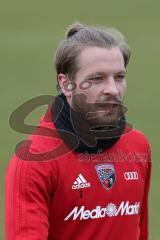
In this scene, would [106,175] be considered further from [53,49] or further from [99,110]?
[53,49]

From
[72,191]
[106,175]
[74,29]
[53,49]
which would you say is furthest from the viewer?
[53,49]

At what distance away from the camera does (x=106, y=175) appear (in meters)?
3.03

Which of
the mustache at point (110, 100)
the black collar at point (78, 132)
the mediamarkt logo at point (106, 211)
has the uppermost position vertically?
the mustache at point (110, 100)

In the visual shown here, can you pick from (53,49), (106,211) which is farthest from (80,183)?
(53,49)

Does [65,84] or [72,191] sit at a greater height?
[65,84]

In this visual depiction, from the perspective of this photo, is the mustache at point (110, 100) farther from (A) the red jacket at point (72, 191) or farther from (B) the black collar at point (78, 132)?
(A) the red jacket at point (72, 191)

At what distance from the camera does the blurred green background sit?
8.05m

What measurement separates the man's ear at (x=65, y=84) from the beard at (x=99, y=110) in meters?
0.04

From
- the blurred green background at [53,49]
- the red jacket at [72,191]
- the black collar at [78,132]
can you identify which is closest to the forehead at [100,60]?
the black collar at [78,132]

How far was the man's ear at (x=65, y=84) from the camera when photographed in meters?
3.07

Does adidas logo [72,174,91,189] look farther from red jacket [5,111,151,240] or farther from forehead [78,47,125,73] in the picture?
forehead [78,47,125,73]

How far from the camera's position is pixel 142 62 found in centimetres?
890

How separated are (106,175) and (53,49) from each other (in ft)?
20.5

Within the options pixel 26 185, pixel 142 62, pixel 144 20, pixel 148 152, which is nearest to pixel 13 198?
pixel 26 185
